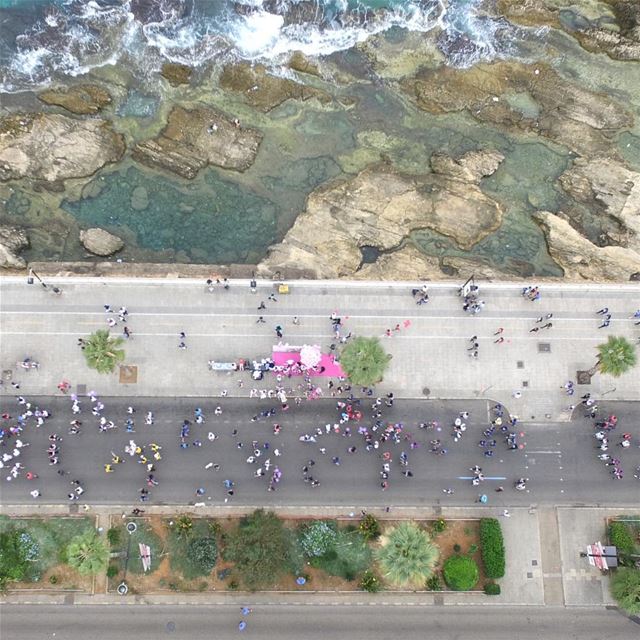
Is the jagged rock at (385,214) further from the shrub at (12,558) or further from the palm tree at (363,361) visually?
the shrub at (12,558)

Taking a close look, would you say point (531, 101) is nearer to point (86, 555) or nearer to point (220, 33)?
point (220, 33)

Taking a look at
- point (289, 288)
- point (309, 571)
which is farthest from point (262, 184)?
point (309, 571)

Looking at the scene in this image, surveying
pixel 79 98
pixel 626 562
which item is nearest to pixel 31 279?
pixel 79 98

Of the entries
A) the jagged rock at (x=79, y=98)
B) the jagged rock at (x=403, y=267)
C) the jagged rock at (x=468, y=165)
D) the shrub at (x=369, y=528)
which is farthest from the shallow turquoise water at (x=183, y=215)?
the shrub at (x=369, y=528)

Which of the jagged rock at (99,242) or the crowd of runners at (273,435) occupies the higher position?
the jagged rock at (99,242)

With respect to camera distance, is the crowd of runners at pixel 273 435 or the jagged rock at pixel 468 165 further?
the jagged rock at pixel 468 165

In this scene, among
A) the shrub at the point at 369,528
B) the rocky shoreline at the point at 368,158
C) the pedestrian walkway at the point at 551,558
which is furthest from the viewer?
the rocky shoreline at the point at 368,158
